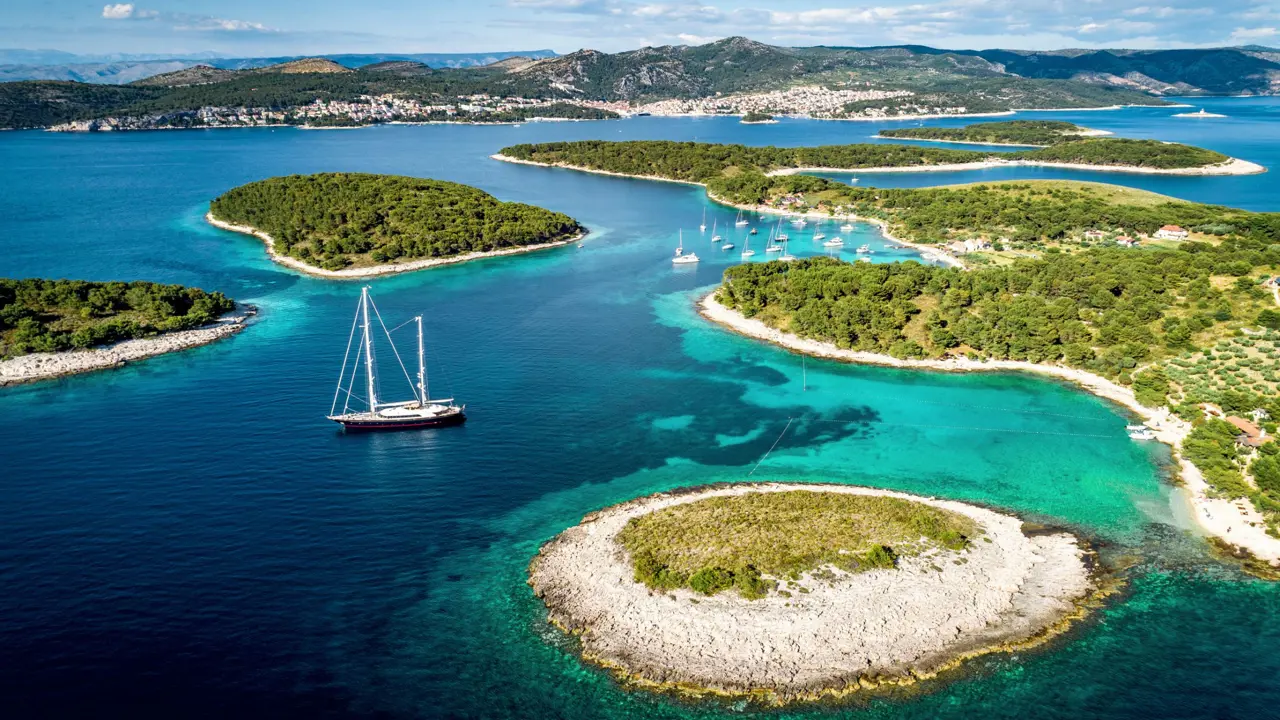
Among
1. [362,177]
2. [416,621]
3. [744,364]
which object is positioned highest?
[362,177]

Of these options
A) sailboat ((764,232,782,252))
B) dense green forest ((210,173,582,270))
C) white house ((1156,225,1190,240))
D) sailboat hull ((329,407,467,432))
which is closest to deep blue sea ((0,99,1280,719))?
sailboat hull ((329,407,467,432))

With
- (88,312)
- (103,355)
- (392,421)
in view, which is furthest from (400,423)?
(88,312)

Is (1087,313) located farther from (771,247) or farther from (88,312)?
(88,312)

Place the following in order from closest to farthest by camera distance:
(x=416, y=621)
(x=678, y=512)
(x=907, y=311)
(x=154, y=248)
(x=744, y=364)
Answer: (x=416, y=621)
(x=678, y=512)
(x=744, y=364)
(x=907, y=311)
(x=154, y=248)

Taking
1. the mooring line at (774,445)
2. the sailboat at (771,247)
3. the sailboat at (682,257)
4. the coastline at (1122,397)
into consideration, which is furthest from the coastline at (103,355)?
the sailboat at (771,247)

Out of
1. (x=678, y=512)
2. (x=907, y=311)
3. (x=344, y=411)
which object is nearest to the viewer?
(x=678, y=512)

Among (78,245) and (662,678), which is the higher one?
(78,245)

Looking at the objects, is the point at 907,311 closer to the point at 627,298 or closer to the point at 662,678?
the point at 627,298

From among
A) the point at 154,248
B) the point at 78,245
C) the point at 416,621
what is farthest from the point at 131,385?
the point at 78,245
